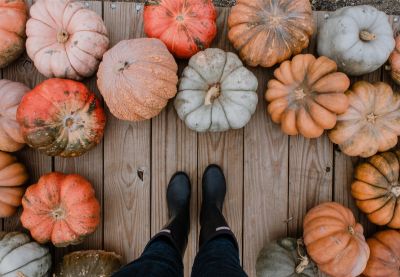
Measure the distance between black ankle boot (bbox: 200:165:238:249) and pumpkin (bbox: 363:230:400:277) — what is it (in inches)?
32.8

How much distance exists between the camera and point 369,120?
194 centimetres

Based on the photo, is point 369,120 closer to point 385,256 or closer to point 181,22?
point 385,256

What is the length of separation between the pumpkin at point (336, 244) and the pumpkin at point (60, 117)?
1.22m

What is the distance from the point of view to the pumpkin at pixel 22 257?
1.87 m

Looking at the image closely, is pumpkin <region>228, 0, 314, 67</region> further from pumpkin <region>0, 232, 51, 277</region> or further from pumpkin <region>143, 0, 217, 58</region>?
pumpkin <region>0, 232, 51, 277</region>

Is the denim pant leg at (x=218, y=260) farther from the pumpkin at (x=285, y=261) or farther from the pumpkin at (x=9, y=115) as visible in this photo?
the pumpkin at (x=9, y=115)

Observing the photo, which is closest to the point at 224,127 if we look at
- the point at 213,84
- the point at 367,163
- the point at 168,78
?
the point at 213,84

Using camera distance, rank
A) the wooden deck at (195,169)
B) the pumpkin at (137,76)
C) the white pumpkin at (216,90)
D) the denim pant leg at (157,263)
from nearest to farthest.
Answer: the denim pant leg at (157,263) → the pumpkin at (137,76) → the white pumpkin at (216,90) → the wooden deck at (195,169)

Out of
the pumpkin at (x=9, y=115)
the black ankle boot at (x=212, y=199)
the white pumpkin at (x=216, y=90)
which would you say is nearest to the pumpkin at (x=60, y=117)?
the pumpkin at (x=9, y=115)

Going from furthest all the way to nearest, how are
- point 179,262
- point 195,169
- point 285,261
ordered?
point 195,169 → point 285,261 → point 179,262

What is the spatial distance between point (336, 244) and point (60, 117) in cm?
147

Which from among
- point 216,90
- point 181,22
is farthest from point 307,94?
point 181,22

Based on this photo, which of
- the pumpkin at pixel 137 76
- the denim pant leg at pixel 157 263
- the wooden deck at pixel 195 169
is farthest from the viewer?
the wooden deck at pixel 195 169

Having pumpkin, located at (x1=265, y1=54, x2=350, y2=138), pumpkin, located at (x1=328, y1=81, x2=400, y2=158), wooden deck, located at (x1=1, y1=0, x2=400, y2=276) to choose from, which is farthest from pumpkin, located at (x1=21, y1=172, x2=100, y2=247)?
pumpkin, located at (x1=328, y1=81, x2=400, y2=158)
